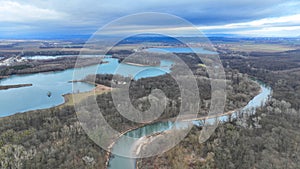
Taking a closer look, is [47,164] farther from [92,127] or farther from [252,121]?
[252,121]

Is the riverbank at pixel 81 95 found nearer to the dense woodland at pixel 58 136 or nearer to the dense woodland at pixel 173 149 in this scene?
the dense woodland at pixel 58 136

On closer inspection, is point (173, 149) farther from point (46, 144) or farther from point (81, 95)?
point (81, 95)

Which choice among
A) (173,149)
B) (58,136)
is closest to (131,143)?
(173,149)

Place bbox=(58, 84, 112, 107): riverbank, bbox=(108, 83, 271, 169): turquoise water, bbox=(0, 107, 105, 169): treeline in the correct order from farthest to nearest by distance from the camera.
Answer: bbox=(58, 84, 112, 107): riverbank
bbox=(108, 83, 271, 169): turquoise water
bbox=(0, 107, 105, 169): treeline

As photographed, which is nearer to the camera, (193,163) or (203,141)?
(193,163)

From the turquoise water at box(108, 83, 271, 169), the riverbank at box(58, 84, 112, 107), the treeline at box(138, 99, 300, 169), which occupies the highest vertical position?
the riverbank at box(58, 84, 112, 107)

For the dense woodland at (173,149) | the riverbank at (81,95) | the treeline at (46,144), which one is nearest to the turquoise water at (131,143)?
the dense woodland at (173,149)

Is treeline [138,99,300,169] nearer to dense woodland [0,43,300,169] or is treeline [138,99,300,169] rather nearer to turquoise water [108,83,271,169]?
dense woodland [0,43,300,169]

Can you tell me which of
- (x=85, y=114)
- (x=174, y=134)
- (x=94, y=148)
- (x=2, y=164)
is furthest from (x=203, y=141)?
(x=2, y=164)

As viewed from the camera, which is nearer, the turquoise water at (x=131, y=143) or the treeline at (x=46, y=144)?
the treeline at (x=46, y=144)

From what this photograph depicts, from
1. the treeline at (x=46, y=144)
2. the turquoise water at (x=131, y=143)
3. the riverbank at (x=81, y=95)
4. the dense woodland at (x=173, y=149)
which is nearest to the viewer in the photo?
the treeline at (x=46, y=144)

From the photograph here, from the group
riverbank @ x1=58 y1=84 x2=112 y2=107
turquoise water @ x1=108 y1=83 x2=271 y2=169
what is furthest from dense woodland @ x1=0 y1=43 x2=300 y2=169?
riverbank @ x1=58 y1=84 x2=112 y2=107
